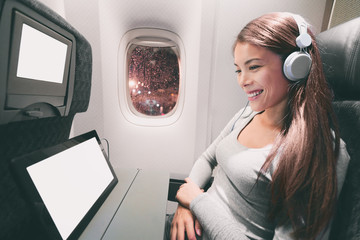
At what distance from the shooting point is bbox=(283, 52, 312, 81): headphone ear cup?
1.90 feet

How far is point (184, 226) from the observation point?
0.74 m

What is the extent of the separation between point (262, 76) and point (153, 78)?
1.33 m

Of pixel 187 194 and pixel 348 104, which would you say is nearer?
pixel 348 104

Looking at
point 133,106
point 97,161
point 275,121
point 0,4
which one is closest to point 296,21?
point 275,121

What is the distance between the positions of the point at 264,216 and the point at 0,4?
0.96 metres

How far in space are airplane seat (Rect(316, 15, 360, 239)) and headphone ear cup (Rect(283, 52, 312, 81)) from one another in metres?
0.13

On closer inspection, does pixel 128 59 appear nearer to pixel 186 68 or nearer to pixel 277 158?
pixel 186 68

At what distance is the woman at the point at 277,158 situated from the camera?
525 mm

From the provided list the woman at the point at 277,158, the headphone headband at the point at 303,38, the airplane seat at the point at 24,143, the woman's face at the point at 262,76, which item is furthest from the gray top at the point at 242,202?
the airplane seat at the point at 24,143

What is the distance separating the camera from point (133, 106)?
71.2 inches

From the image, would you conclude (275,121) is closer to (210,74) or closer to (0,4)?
(210,74)

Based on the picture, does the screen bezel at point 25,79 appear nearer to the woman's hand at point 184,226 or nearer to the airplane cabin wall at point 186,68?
the woman's hand at point 184,226

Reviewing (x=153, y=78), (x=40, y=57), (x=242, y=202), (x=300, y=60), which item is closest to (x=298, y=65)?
(x=300, y=60)

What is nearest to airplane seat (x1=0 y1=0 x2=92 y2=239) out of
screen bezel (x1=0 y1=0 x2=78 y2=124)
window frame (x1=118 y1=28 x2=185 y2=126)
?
screen bezel (x1=0 y1=0 x2=78 y2=124)
